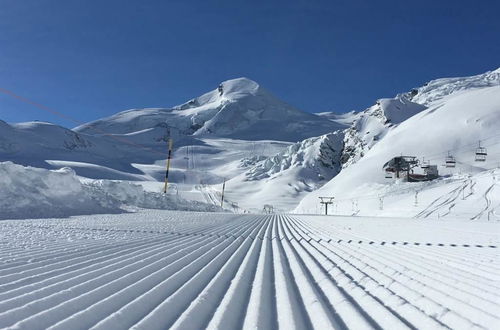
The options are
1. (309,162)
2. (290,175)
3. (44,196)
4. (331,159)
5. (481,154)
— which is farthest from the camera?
(331,159)

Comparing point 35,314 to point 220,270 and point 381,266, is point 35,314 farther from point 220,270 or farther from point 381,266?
point 381,266

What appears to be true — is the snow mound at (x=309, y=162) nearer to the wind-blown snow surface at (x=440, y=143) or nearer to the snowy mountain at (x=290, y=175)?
the snowy mountain at (x=290, y=175)

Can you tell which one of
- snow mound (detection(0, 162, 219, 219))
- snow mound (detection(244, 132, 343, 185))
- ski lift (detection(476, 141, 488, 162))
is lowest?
snow mound (detection(0, 162, 219, 219))

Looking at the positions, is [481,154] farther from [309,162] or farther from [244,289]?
[309,162]

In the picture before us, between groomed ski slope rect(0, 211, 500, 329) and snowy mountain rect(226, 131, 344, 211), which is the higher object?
snowy mountain rect(226, 131, 344, 211)

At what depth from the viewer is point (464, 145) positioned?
76.2 meters

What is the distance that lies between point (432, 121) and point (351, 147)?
5756cm

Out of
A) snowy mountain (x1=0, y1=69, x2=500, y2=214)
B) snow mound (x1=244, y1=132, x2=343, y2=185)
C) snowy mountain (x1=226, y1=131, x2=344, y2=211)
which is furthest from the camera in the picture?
snow mound (x1=244, y1=132, x2=343, y2=185)

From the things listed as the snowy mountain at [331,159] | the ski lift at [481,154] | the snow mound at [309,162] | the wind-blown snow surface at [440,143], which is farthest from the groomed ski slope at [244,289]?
the snow mound at [309,162]

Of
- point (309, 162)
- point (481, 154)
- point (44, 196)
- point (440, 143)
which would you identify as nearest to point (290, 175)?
point (309, 162)

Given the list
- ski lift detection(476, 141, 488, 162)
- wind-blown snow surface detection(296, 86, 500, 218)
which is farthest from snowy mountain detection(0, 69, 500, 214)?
ski lift detection(476, 141, 488, 162)

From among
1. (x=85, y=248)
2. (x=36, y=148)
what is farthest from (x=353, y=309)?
(x=36, y=148)

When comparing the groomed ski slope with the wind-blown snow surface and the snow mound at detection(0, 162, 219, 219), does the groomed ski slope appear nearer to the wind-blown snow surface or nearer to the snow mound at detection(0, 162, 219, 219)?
the snow mound at detection(0, 162, 219, 219)

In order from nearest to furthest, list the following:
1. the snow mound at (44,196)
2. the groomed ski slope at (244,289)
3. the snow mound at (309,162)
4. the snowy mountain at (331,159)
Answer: the groomed ski slope at (244,289)
the snow mound at (44,196)
the snowy mountain at (331,159)
the snow mound at (309,162)
